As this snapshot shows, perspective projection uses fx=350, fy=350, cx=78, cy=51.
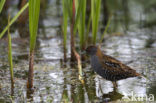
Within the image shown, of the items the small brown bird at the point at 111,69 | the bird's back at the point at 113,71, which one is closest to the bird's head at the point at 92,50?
the small brown bird at the point at 111,69

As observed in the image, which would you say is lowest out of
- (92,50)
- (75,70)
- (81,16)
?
(75,70)

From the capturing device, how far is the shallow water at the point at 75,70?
175 inches

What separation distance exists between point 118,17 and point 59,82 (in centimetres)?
596

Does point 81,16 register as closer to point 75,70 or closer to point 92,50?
point 92,50

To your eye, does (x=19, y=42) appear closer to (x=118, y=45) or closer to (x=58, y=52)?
(x=58, y=52)

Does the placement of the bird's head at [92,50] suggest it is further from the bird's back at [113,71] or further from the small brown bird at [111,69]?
the bird's back at [113,71]

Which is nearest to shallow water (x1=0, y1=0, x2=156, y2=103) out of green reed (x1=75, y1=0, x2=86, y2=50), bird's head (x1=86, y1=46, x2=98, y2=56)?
bird's head (x1=86, y1=46, x2=98, y2=56)

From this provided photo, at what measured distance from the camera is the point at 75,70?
224 inches

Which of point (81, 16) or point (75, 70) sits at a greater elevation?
point (81, 16)

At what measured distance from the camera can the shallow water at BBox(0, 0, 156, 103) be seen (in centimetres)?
445

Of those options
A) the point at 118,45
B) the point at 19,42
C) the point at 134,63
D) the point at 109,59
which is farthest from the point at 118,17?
the point at 109,59

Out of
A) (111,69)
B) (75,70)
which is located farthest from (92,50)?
(75,70)

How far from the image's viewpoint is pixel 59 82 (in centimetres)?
504

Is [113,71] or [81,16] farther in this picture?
[81,16]
